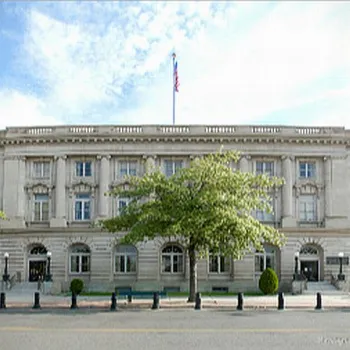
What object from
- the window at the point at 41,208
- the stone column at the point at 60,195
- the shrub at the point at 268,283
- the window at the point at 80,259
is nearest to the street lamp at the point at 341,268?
the shrub at the point at 268,283

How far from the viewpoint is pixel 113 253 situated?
44281 millimetres

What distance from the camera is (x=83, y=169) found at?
45.7 meters

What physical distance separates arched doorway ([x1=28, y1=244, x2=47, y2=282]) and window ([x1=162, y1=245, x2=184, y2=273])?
10289mm

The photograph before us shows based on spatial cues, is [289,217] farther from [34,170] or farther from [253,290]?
[34,170]

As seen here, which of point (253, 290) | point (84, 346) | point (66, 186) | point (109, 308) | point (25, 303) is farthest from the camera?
point (66, 186)

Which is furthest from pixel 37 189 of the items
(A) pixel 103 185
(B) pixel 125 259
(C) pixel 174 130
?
(C) pixel 174 130

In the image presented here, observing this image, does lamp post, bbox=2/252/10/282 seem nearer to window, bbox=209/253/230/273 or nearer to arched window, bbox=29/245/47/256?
arched window, bbox=29/245/47/256

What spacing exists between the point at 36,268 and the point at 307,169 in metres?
25.0

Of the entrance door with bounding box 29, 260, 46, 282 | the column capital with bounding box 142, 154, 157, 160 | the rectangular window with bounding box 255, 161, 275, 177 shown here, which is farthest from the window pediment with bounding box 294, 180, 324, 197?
the entrance door with bounding box 29, 260, 46, 282

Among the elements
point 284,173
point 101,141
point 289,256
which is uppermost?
point 101,141

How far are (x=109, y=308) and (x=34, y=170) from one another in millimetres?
23366

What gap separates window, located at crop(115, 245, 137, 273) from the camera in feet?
146

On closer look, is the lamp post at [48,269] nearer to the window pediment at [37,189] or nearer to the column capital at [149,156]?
the window pediment at [37,189]

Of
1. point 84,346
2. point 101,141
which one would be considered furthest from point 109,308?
point 101,141
